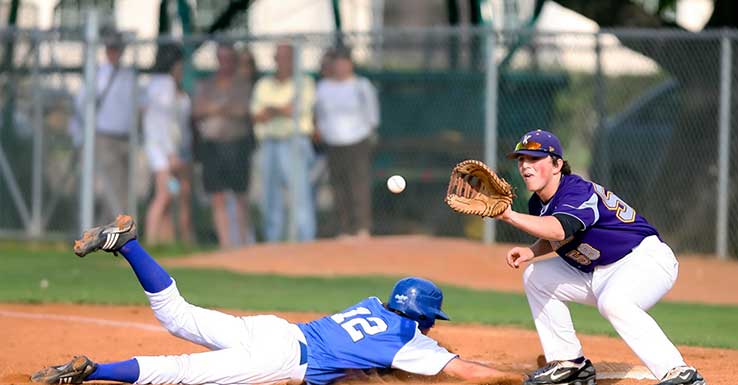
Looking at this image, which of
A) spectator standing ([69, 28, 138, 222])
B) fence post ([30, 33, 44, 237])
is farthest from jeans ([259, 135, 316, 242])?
fence post ([30, 33, 44, 237])

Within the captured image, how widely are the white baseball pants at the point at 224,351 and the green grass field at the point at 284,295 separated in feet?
11.8

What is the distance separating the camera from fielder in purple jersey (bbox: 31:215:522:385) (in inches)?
236

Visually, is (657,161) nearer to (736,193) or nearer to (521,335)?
(736,193)

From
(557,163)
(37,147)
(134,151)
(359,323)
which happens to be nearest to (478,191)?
(557,163)

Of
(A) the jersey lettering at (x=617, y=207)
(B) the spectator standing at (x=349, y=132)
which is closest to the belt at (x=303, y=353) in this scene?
(A) the jersey lettering at (x=617, y=207)

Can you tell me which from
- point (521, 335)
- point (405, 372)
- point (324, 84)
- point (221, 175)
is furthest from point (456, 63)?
point (405, 372)

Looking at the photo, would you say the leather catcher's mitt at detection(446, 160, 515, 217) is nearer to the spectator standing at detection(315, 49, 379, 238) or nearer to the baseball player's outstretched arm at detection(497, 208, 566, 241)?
the baseball player's outstretched arm at detection(497, 208, 566, 241)

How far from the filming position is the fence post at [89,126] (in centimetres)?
1482

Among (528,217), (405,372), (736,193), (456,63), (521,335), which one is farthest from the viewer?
(456,63)

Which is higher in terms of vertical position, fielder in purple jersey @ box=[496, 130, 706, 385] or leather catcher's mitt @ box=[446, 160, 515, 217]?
leather catcher's mitt @ box=[446, 160, 515, 217]

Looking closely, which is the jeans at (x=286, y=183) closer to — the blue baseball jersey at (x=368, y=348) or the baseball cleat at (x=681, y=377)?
the blue baseball jersey at (x=368, y=348)

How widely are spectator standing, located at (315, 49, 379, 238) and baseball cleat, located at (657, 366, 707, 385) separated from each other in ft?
29.4

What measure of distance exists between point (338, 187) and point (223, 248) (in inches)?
65.3

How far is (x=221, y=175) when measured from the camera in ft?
50.3
